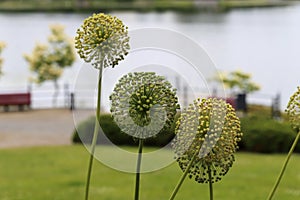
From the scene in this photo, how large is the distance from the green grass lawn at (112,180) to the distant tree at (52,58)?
316 inches

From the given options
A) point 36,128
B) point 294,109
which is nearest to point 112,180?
point 36,128

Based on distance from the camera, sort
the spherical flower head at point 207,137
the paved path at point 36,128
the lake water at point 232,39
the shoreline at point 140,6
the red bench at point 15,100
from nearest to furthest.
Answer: the spherical flower head at point 207,137, the paved path at point 36,128, the red bench at point 15,100, the lake water at point 232,39, the shoreline at point 140,6

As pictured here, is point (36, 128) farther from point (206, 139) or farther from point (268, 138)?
point (206, 139)

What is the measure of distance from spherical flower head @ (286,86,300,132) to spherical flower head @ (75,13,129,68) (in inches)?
7.6

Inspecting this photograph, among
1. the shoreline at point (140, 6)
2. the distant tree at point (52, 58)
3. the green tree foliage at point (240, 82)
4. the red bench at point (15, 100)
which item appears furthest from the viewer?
the shoreline at point (140, 6)

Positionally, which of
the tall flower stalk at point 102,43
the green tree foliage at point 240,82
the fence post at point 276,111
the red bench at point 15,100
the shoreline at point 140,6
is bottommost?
the red bench at point 15,100

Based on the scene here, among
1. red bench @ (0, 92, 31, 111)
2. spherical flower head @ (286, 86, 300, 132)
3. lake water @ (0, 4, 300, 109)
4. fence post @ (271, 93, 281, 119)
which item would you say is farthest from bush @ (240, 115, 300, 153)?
spherical flower head @ (286, 86, 300, 132)

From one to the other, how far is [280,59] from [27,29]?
16.7 m

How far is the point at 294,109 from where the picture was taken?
719mm

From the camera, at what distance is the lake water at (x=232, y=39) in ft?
70.2

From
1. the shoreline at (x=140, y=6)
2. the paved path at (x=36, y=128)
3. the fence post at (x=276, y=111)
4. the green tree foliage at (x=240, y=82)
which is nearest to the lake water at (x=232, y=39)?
the shoreline at (x=140, y=6)

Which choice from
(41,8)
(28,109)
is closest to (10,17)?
(41,8)

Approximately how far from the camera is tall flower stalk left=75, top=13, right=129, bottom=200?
0.70 m

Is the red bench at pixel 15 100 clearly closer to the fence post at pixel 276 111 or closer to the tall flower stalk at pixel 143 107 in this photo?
the fence post at pixel 276 111
